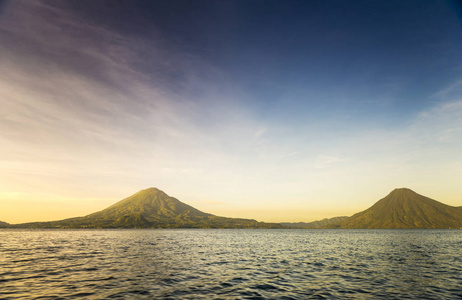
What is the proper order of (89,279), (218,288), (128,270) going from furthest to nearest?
(128,270)
(89,279)
(218,288)

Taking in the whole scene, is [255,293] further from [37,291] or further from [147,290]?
[37,291]

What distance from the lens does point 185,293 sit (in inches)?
888

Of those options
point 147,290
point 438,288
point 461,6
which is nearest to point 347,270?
point 438,288

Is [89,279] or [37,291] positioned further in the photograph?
[89,279]

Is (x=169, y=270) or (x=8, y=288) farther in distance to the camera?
(x=169, y=270)

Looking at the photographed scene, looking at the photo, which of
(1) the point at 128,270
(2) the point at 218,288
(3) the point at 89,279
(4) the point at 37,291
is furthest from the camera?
(1) the point at 128,270

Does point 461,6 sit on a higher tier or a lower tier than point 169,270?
higher

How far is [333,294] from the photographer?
22.7m

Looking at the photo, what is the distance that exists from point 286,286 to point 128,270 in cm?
2155

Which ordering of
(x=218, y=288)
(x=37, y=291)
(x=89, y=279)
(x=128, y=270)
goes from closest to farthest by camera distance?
(x=37, y=291)
(x=218, y=288)
(x=89, y=279)
(x=128, y=270)

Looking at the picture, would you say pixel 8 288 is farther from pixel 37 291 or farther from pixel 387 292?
pixel 387 292

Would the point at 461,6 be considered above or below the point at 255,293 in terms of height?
above

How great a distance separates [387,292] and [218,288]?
1650cm

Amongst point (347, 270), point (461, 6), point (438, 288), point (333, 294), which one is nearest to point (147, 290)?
point (333, 294)
